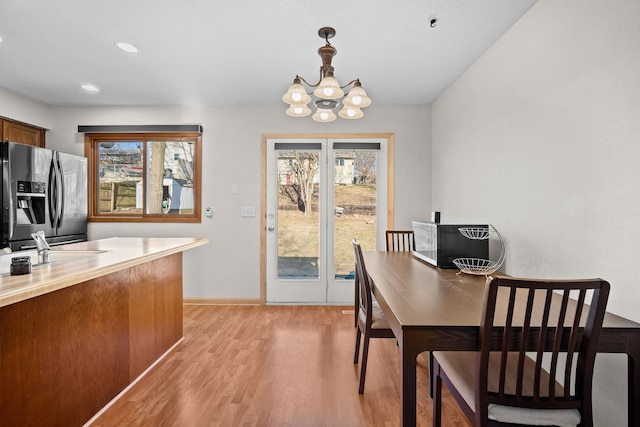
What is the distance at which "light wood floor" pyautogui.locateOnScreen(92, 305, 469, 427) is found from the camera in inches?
71.1

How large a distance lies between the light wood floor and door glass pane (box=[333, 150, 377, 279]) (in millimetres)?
957

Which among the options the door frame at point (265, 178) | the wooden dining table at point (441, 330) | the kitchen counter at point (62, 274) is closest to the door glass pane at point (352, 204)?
the door frame at point (265, 178)

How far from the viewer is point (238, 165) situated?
3.90m

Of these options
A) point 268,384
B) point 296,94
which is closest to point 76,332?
point 268,384

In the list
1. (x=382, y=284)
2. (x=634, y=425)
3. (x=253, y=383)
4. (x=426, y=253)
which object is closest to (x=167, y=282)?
(x=253, y=383)

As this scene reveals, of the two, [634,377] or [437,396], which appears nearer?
[634,377]

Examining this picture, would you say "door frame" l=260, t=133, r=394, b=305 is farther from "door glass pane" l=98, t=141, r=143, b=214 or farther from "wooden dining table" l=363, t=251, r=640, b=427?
"wooden dining table" l=363, t=251, r=640, b=427

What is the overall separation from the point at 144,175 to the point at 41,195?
100 cm

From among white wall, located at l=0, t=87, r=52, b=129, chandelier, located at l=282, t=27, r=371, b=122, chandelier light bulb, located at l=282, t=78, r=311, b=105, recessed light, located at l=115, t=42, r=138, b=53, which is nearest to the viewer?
chandelier, located at l=282, t=27, r=371, b=122

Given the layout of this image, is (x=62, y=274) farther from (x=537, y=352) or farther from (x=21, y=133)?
(x=21, y=133)

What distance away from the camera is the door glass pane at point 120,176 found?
3973 mm

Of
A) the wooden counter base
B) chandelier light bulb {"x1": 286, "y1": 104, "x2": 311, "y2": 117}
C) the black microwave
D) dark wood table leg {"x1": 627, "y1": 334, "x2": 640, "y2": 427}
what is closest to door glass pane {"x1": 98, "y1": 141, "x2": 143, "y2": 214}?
the wooden counter base

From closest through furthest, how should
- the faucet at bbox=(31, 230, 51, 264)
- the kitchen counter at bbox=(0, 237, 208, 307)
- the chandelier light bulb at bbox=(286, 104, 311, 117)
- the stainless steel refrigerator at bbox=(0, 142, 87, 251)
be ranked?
1. the kitchen counter at bbox=(0, 237, 208, 307)
2. the faucet at bbox=(31, 230, 51, 264)
3. the chandelier light bulb at bbox=(286, 104, 311, 117)
4. the stainless steel refrigerator at bbox=(0, 142, 87, 251)

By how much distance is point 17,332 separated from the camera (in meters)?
1.38
